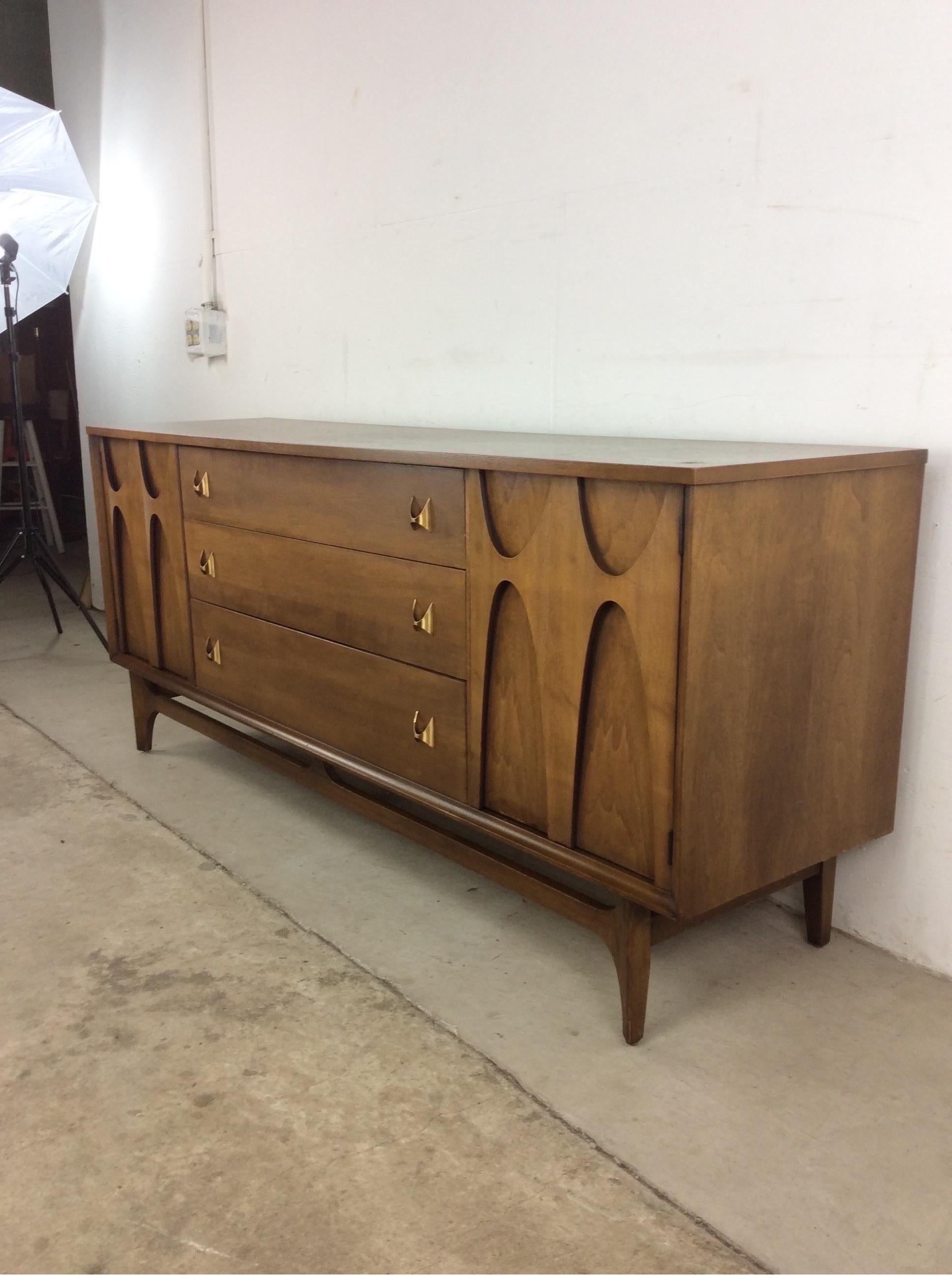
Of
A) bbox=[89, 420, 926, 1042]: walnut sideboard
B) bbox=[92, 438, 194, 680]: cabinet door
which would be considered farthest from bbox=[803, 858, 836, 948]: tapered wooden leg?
bbox=[92, 438, 194, 680]: cabinet door

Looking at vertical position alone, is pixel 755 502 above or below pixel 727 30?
below

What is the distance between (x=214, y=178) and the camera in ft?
11.4

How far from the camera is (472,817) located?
6.22ft

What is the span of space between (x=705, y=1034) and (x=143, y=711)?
185 centimetres

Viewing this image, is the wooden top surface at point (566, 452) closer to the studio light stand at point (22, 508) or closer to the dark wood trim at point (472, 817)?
the dark wood trim at point (472, 817)

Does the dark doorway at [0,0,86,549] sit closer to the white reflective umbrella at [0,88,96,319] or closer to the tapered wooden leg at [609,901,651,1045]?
the white reflective umbrella at [0,88,96,319]

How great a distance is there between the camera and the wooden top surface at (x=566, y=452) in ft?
4.83

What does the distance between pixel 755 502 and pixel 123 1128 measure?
3.99ft

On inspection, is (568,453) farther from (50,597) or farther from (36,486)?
(36,486)

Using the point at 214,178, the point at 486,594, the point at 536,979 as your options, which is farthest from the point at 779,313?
the point at 214,178

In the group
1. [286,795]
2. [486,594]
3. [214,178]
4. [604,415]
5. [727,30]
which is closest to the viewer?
[486,594]

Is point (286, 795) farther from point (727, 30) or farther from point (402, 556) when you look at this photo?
point (727, 30)

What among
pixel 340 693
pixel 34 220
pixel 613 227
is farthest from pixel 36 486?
pixel 613 227

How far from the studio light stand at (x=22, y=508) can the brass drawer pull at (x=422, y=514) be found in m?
2.14
